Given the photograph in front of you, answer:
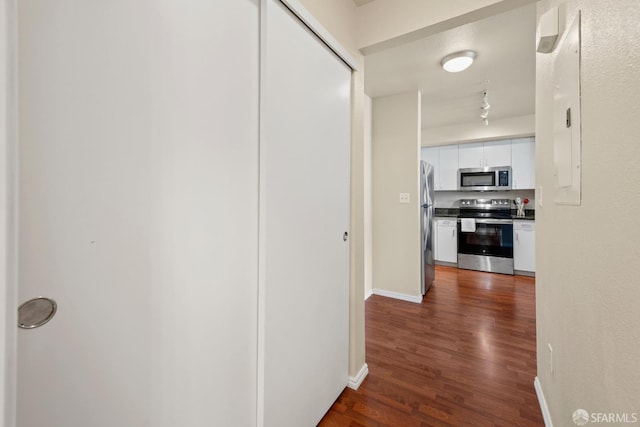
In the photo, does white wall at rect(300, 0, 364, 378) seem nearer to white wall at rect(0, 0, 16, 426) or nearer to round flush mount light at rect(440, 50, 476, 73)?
round flush mount light at rect(440, 50, 476, 73)

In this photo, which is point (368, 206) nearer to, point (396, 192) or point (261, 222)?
point (396, 192)

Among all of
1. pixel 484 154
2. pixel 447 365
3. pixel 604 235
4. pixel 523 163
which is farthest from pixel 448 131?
pixel 604 235

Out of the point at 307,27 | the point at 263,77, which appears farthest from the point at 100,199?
the point at 307,27

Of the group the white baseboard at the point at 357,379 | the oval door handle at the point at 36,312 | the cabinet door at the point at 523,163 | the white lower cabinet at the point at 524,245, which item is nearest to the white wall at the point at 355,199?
the white baseboard at the point at 357,379

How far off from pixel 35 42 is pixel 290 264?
3.31ft

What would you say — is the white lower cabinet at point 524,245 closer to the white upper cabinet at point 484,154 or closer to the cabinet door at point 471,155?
the white upper cabinet at point 484,154

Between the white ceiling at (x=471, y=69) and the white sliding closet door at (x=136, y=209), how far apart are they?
6.14 ft

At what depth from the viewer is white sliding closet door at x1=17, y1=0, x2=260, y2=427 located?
0.57 meters

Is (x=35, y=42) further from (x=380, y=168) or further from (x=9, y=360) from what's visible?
(x=380, y=168)

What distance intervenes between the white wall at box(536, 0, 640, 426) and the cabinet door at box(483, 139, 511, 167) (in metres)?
4.07

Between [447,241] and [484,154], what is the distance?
1.67 metres

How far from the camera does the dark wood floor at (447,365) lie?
153 centimetres

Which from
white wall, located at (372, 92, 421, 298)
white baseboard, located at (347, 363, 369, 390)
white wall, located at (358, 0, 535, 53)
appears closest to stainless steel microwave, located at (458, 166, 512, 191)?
white wall, located at (372, 92, 421, 298)

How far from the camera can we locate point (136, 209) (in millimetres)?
718
